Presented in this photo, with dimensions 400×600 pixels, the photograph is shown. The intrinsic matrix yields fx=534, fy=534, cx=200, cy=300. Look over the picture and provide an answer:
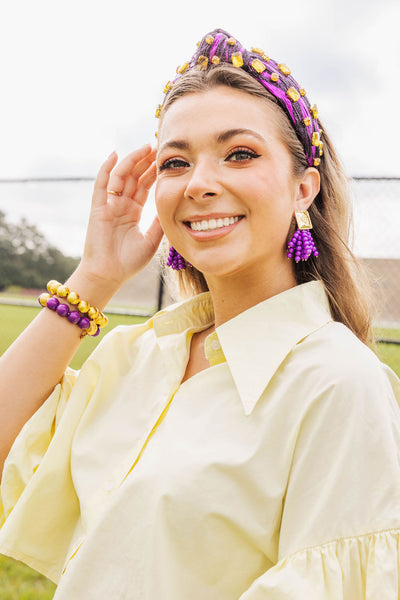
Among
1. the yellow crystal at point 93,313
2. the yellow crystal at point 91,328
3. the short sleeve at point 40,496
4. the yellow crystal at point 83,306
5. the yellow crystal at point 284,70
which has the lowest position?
the short sleeve at point 40,496

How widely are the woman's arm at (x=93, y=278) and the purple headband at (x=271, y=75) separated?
39 centimetres

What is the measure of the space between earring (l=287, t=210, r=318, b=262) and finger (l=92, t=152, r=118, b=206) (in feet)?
2.23

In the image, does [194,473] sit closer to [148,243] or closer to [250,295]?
[250,295]

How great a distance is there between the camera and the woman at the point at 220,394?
3.34 feet

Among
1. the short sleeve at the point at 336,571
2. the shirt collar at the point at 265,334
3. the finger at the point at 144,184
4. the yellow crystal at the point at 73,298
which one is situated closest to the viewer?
the short sleeve at the point at 336,571

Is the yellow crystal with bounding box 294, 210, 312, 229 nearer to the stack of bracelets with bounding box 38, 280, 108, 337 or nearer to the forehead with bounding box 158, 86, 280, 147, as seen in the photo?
the forehead with bounding box 158, 86, 280, 147

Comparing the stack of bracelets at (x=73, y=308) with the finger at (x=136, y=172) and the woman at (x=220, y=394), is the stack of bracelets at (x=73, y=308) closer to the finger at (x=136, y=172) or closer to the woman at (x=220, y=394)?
the woman at (x=220, y=394)

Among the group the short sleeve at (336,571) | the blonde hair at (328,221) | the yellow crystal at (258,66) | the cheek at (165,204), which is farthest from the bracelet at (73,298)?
the short sleeve at (336,571)

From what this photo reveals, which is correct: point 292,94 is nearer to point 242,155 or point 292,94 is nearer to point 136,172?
point 242,155

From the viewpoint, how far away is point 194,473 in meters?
1.12

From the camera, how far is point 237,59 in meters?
1.46

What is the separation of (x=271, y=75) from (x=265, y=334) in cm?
72

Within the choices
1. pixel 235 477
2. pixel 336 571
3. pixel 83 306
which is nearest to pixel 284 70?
pixel 83 306

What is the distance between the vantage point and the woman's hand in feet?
5.76
